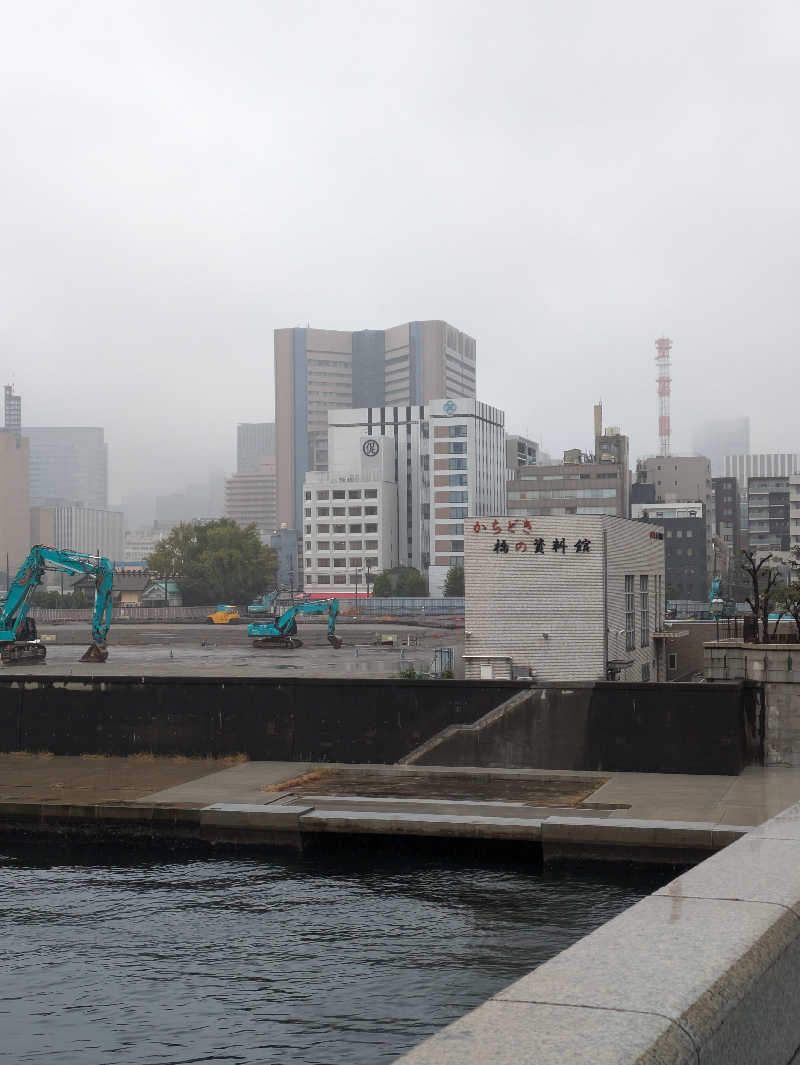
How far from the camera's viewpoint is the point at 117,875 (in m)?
24.1

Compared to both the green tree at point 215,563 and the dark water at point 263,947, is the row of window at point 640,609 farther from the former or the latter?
the green tree at point 215,563

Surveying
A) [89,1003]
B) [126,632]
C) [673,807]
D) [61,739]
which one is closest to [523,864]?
[673,807]

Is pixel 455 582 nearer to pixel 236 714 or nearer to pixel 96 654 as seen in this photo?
pixel 96 654

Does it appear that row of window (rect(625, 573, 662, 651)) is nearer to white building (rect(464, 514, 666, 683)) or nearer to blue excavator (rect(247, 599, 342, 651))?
white building (rect(464, 514, 666, 683))

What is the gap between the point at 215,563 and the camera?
18950cm

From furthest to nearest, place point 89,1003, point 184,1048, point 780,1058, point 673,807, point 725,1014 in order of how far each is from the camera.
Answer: point 673,807
point 89,1003
point 184,1048
point 780,1058
point 725,1014

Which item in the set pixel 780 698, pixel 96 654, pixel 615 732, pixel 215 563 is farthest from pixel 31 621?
pixel 215 563

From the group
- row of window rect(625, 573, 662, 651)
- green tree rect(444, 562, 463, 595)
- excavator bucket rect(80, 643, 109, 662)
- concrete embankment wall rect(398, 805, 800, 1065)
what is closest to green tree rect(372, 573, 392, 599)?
green tree rect(444, 562, 463, 595)

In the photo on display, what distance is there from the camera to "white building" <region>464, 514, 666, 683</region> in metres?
43.7

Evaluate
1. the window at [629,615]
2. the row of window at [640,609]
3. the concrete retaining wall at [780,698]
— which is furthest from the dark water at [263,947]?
the row of window at [640,609]

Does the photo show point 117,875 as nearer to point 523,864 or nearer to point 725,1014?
point 523,864

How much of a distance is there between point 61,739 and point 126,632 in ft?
298

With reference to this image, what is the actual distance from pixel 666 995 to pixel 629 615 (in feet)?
138

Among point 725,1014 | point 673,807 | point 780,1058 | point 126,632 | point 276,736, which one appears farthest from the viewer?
point 126,632
